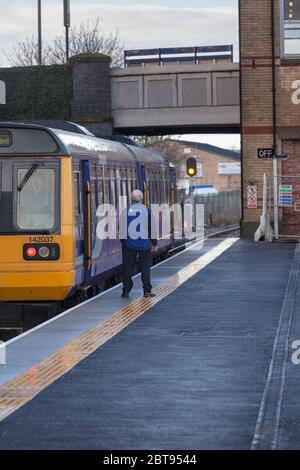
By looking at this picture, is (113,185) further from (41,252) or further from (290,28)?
(290,28)

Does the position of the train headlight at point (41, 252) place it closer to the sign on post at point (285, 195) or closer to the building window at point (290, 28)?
the sign on post at point (285, 195)

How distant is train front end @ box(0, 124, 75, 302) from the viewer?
17234 millimetres

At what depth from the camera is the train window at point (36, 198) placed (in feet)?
56.6

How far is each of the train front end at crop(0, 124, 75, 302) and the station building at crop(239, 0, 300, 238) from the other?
64.6 ft

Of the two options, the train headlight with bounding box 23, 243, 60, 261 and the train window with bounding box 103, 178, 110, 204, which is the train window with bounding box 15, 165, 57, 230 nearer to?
the train headlight with bounding box 23, 243, 60, 261

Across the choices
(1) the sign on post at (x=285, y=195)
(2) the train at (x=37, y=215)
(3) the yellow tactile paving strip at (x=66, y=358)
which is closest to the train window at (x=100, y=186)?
(3) the yellow tactile paving strip at (x=66, y=358)

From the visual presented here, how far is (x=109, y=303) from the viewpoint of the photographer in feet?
60.0

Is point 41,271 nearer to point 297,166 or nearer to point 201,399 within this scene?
point 201,399

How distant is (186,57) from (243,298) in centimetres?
2958

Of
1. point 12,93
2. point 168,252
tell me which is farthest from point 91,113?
point 168,252

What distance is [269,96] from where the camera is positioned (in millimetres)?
36906

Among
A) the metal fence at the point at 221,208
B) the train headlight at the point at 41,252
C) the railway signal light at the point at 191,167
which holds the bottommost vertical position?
the metal fence at the point at 221,208

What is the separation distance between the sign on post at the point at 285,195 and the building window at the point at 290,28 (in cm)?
396

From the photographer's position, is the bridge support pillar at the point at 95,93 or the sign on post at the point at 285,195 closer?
the sign on post at the point at 285,195
